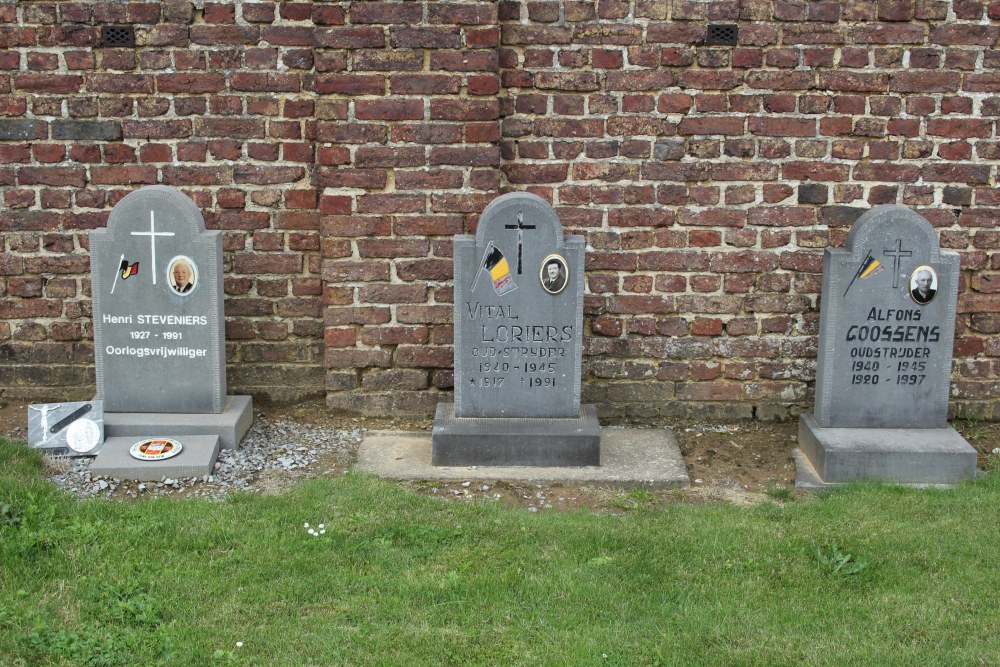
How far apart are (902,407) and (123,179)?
4581mm

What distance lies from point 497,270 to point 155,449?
1.96 metres

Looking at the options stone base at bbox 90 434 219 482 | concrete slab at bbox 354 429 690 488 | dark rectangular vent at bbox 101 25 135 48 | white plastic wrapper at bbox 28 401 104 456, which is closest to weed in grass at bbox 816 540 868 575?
concrete slab at bbox 354 429 690 488

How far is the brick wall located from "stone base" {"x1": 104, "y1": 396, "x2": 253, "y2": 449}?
770 mm

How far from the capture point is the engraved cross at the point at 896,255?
5.16 metres

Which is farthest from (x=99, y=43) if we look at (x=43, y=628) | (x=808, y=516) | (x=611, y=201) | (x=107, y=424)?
(x=808, y=516)

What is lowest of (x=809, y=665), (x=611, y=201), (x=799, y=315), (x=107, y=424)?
(x=809, y=665)

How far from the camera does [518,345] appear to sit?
5.32 metres

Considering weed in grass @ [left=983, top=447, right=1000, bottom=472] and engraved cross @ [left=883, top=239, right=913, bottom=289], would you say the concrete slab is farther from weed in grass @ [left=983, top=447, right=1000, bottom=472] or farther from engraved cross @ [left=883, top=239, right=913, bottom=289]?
weed in grass @ [left=983, top=447, right=1000, bottom=472]

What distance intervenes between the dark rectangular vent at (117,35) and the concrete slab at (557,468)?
2667 millimetres

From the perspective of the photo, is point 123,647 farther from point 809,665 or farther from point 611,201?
point 611,201

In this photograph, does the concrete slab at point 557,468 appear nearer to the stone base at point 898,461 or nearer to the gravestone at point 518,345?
the gravestone at point 518,345

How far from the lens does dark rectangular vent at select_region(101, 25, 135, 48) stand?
577cm

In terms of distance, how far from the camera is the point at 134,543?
4.19 m

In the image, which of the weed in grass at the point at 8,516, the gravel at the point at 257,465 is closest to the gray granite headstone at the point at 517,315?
the gravel at the point at 257,465
